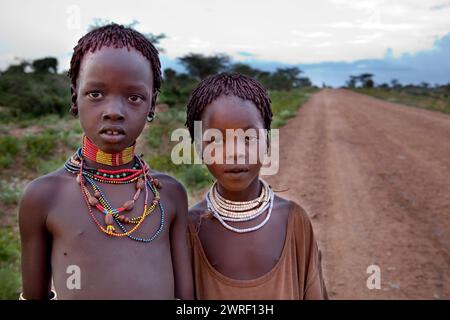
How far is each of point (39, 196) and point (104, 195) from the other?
8.2 inches

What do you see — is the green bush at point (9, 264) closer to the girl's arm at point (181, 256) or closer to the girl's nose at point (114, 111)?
the girl's arm at point (181, 256)

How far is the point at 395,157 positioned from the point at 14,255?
7.46 meters

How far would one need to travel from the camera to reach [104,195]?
154 centimetres

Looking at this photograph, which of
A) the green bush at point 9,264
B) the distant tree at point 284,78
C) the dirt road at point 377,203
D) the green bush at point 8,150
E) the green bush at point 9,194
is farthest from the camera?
the distant tree at point 284,78

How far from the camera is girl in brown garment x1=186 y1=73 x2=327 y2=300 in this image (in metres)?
1.66

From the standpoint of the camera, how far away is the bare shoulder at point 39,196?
1.45m

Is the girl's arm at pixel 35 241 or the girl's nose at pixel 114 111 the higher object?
the girl's nose at pixel 114 111

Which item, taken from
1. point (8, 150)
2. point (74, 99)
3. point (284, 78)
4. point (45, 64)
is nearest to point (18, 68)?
point (45, 64)

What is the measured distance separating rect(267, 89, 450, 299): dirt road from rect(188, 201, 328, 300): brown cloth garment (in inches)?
102

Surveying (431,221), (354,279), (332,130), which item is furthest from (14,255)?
(332,130)

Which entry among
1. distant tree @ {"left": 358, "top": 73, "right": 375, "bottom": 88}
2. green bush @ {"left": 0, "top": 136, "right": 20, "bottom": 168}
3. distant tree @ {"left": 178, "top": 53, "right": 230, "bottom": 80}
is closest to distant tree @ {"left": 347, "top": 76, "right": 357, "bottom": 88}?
distant tree @ {"left": 358, "top": 73, "right": 375, "bottom": 88}

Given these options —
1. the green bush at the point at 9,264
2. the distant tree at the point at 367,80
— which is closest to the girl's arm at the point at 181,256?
the green bush at the point at 9,264

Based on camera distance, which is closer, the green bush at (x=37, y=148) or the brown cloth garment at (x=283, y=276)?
the brown cloth garment at (x=283, y=276)

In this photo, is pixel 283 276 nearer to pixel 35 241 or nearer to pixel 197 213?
pixel 197 213
